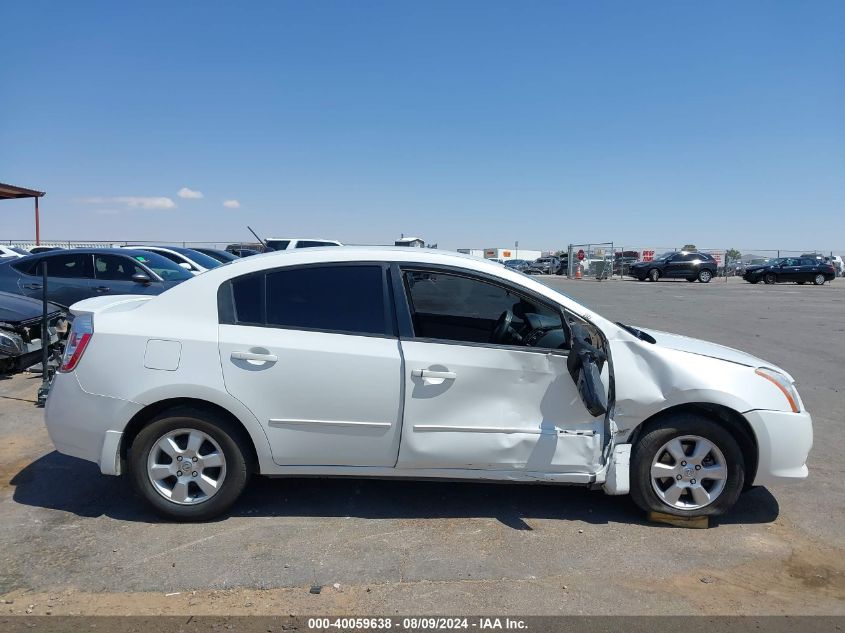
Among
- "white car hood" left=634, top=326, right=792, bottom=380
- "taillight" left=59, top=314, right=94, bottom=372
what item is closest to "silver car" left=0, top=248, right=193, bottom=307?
"taillight" left=59, top=314, right=94, bottom=372

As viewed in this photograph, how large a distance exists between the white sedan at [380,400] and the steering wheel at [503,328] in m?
0.47

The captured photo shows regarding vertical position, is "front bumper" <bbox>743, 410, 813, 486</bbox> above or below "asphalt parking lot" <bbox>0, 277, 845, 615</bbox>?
above

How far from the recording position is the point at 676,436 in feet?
12.5

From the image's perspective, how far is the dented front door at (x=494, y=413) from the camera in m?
3.71

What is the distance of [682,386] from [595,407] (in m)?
0.58

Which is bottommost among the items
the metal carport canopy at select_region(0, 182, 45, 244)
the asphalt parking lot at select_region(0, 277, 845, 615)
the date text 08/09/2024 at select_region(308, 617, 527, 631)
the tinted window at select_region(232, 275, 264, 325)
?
the date text 08/09/2024 at select_region(308, 617, 527, 631)

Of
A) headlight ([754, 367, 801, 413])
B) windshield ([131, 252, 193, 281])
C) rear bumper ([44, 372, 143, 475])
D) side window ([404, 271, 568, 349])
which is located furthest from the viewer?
windshield ([131, 252, 193, 281])

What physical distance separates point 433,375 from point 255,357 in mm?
1056

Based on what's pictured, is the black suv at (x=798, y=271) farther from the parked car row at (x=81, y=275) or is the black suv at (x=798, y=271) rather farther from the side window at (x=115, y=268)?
the side window at (x=115, y=268)

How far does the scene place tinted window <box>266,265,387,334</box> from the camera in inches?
150

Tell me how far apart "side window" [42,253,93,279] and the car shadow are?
20.1ft

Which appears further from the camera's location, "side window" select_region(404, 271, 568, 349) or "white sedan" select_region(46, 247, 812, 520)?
"side window" select_region(404, 271, 568, 349)

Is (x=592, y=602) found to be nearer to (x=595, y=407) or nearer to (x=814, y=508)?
(x=595, y=407)

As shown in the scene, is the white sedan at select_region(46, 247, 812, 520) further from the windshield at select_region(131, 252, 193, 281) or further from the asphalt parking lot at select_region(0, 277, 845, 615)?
the windshield at select_region(131, 252, 193, 281)
